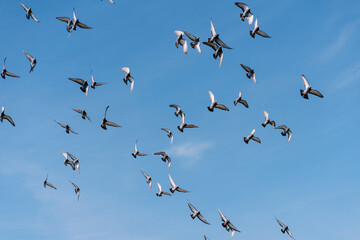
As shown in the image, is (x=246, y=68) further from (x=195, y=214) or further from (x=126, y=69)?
(x=195, y=214)

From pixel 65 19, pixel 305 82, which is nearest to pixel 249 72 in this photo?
pixel 305 82

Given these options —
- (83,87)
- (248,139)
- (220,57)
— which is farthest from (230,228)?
(83,87)

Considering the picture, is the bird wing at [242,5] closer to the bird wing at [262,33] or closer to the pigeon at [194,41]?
the bird wing at [262,33]

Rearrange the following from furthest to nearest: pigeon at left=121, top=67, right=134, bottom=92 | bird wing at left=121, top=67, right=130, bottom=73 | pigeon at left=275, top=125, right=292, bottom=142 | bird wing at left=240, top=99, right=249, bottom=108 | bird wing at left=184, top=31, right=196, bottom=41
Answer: pigeon at left=275, top=125, right=292, bottom=142 < bird wing at left=240, top=99, right=249, bottom=108 < pigeon at left=121, top=67, right=134, bottom=92 < bird wing at left=121, top=67, right=130, bottom=73 < bird wing at left=184, top=31, right=196, bottom=41

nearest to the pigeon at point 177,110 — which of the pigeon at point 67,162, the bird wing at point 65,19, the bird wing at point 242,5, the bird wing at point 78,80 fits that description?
the bird wing at point 78,80

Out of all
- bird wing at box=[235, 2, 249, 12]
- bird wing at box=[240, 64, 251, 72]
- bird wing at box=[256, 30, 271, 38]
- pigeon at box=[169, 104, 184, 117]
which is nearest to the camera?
bird wing at box=[235, 2, 249, 12]

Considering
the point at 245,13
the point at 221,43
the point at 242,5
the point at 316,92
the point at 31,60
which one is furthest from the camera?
the point at 316,92

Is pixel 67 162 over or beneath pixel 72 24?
beneath

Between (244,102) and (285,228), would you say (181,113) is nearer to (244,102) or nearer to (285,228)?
(244,102)

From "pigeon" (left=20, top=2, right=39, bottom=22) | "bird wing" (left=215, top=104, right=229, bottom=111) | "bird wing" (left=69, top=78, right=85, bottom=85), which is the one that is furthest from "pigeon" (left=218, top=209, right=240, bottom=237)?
"pigeon" (left=20, top=2, right=39, bottom=22)

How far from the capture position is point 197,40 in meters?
55.8

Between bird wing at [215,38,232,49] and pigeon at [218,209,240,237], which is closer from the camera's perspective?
bird wing at [215,38,232,49]

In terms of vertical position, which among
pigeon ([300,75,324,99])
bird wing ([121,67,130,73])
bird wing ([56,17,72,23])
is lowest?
bird wing ([121,67,130,73])

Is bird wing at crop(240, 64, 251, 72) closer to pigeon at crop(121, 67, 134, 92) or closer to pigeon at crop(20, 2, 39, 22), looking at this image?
pigeon at crop(121, 67, 134, 92)
